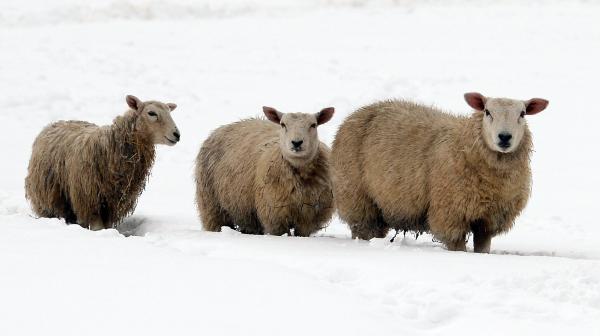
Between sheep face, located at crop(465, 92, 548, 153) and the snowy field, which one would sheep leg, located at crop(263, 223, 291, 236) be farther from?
sheep face, located at crop(465, 92, 548, 153)

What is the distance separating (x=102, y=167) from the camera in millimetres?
10336

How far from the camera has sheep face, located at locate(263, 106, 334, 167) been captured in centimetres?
925

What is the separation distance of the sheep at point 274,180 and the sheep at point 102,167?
0.72m

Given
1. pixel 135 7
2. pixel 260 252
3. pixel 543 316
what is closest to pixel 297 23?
pixel 135 7

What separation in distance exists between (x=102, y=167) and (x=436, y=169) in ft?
12.1

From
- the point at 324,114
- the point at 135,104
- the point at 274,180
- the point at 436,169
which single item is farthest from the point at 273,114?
the point at 436,169

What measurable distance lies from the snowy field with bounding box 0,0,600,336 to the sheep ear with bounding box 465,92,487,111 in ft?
4.57

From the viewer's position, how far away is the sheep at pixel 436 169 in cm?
845

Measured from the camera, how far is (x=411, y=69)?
798 inches

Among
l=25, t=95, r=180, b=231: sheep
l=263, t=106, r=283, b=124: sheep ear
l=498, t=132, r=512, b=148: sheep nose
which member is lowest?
l=25, t=95, r=180, b=231: sheep

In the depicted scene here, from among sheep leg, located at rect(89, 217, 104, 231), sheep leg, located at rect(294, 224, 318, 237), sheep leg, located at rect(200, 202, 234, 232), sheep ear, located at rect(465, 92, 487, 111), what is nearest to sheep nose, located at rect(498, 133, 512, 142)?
sheep ear, located at rect(465, 92, 487, 111)

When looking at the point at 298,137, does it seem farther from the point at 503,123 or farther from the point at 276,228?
the point at 503,123

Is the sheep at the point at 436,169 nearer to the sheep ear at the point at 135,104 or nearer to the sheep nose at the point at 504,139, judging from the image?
the sheep nose at the point at 504,139

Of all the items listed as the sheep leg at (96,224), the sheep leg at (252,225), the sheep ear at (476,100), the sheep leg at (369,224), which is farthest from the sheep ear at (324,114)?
the sheep leg at (96,224)
